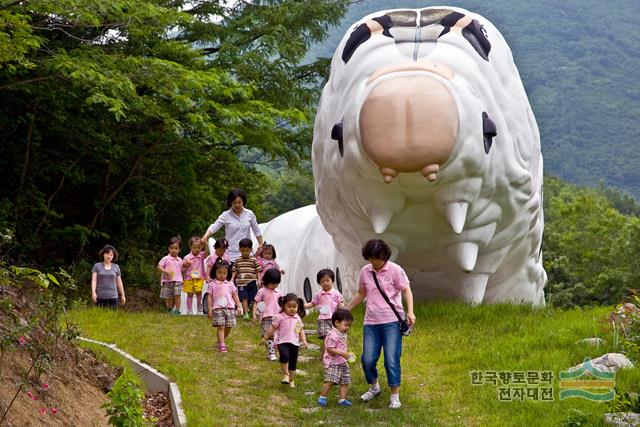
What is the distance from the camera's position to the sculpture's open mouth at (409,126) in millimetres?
9289

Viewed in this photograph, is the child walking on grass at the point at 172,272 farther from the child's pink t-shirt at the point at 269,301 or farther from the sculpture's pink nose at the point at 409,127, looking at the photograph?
the sculpture's pink nose at the point at 409,127

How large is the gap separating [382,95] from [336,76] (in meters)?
1.83

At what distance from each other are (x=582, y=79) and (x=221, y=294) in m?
112

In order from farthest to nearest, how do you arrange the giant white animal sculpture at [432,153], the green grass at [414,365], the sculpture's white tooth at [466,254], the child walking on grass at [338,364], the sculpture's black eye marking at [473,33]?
the sculpture's black eye marking at [473,33] → the sculpture's white tooth at [466,254] → the giant white animal sculpture at [432,153] → the child walking on grass at [338,364] → the green grass at [414,365]

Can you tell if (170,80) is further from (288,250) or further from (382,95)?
(382,95)

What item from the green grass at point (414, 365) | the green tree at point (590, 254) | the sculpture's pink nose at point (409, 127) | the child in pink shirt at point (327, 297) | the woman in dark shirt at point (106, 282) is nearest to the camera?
the green grass at point (414, 365)

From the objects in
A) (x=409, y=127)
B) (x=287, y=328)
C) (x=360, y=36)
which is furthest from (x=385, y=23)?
(x=287, y=328)

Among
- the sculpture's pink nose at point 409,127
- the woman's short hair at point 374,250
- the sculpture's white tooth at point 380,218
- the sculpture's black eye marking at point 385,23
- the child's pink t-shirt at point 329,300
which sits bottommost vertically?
the child's pink t-shirt at point 329,300

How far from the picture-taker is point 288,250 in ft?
50.0

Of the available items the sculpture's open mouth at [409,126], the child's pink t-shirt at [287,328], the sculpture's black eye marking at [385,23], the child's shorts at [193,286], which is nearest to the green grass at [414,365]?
the child's pink t-shirt at [287,328]

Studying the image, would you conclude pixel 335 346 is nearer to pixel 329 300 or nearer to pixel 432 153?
pixel 329 300

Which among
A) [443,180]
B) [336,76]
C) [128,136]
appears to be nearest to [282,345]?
[443,180]

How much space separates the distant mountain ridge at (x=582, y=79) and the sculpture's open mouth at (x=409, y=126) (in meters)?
70.5

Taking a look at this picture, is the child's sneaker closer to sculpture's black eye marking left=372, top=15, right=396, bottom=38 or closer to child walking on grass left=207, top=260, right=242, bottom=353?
child walking on grass left=207, top=260, right=242, bottom=353
